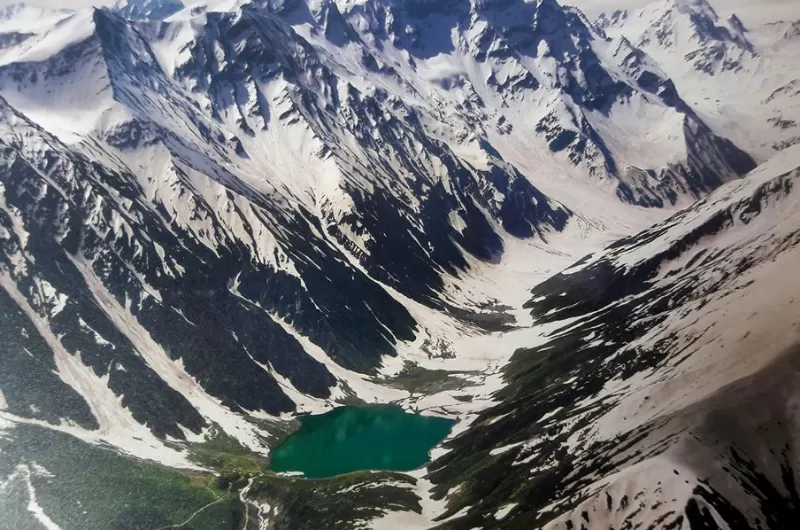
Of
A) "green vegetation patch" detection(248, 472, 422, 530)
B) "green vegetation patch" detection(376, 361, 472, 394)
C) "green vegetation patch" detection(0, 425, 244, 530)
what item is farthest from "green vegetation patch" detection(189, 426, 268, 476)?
"green vegetation patch" detection(376, 361, 472, 394)

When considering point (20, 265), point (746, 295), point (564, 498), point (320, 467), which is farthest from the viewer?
point (20, 265)

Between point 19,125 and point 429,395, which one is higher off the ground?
point 19,125

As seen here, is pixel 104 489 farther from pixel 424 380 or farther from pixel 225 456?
pixel 424 380

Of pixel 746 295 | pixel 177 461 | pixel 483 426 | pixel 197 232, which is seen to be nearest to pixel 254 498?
pixel 177 461

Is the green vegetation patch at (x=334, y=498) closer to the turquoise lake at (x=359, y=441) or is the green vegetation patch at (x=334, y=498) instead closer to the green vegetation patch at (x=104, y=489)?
the green vegetation patch at (x=104, y=489)

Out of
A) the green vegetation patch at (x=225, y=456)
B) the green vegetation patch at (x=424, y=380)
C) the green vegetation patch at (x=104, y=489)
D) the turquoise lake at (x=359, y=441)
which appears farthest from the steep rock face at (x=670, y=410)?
the green vegetation patch at (x=104, y=489)

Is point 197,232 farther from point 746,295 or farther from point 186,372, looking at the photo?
point 746,295

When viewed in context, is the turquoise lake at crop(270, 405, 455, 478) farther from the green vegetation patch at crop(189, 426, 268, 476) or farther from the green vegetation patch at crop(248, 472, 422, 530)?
the green vegetation patch at crop(248, 472, 422, 530)
